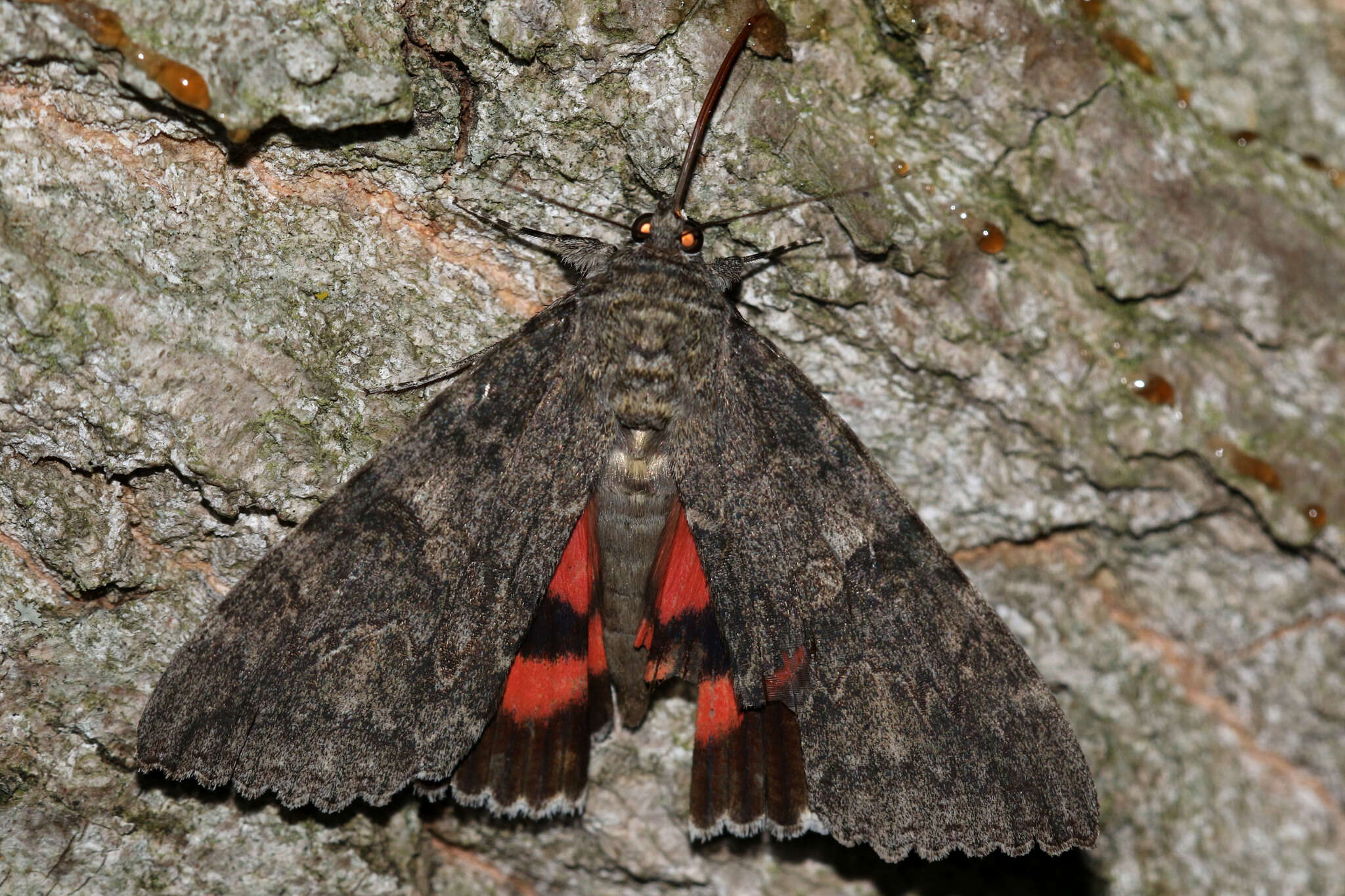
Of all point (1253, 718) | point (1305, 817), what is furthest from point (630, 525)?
point (1305, 817)

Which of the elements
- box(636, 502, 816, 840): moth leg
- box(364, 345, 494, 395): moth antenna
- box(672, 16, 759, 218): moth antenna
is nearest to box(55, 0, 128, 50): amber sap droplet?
box(364, 345, 494, 395): moth antenna

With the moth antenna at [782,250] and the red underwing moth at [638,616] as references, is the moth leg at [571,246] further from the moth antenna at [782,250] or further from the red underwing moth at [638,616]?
the moth antenna at [782,250]

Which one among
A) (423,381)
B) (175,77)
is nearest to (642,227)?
(423,381)

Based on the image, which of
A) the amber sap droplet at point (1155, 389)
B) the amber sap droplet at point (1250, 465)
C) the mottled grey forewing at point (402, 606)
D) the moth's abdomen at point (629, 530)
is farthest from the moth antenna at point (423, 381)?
the amber sap droplet at point (1250, 465)

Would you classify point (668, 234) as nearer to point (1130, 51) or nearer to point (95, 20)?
point (95, 20)

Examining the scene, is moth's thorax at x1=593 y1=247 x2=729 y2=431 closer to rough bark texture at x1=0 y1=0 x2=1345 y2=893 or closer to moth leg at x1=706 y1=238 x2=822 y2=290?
moth leg at x1=706 y1=238 x2=822 y2=290

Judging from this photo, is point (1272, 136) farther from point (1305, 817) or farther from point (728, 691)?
point (728, 691)

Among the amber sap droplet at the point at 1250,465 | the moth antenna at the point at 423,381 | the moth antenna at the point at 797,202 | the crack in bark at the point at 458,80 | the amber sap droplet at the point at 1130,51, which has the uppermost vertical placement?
the amber sap droplet at the point at 1130,51
